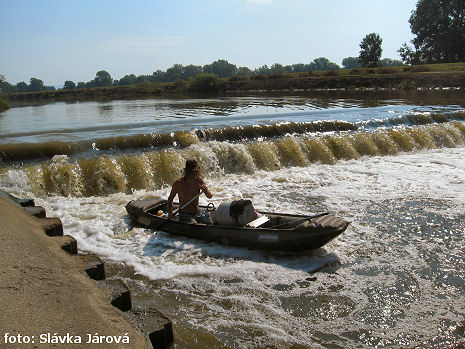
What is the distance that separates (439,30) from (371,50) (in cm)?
1308

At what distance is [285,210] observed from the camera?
990 cm

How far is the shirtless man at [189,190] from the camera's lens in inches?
313

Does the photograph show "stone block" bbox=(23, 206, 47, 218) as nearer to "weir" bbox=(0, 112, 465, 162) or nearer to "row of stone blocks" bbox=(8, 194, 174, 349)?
"row of stone blocks" bbox=(8, 194, 174, 349)

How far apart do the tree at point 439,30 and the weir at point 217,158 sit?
62131mm

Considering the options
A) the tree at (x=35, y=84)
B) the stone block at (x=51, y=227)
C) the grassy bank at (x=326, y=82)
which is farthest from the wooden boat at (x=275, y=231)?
the tree at (x=35, y=84)

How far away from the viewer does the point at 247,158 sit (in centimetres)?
1362

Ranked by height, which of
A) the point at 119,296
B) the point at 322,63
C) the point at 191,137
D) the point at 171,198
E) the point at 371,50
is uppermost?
the point at 322,63

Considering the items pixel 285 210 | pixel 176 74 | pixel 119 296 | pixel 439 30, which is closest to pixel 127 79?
pixel 176 74

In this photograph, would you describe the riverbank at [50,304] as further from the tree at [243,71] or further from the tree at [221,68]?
the tree at [243,71]

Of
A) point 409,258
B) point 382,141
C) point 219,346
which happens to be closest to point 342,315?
point 219,346

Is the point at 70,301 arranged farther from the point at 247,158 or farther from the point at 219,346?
the point at 247,158

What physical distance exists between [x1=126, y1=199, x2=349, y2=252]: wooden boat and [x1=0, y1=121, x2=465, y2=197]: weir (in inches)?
150

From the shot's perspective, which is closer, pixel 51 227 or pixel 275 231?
pixel 51 227

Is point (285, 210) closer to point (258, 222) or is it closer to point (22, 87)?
point (258, 222)
